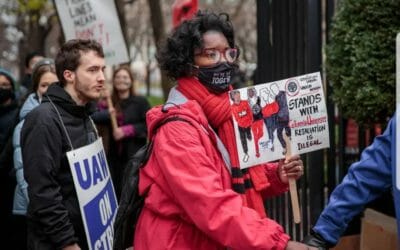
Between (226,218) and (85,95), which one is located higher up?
(85,95)

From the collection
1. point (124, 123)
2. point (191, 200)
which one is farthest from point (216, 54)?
point (124, 123)

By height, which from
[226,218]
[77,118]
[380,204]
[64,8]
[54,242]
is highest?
[64,8]

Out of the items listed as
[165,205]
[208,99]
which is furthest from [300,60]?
[165,205]

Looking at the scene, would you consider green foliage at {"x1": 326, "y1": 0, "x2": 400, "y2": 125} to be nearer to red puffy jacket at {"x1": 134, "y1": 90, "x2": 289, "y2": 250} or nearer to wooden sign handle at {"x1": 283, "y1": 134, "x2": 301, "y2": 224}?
wooden sign handle at {"x1": 283, "y1": 134, "x2": 301, "y2": 224}

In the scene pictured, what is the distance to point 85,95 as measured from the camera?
12.1 feet

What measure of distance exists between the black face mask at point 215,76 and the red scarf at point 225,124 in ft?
0.09

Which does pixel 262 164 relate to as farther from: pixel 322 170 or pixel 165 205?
pixel 322 170

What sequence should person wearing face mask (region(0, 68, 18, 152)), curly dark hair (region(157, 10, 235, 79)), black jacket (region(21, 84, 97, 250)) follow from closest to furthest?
1. curly dark hair (region(157, 10, 235, 79))
2. black jacket (region(21, 84, 97, 250))
3. person wearing face mask (region(0, 68, 18, 152))

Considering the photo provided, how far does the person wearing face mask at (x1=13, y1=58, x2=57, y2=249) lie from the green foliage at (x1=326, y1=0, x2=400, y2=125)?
215 cm

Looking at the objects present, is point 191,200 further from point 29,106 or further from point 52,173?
point 29,106

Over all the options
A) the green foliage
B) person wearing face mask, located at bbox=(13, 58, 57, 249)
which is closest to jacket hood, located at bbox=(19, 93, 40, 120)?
person wearing face mask, located at bbox=(13, 58, 57, 249)

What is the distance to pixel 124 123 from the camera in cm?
693

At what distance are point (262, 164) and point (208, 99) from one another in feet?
1.42

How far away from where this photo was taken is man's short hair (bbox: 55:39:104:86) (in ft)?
12.0
